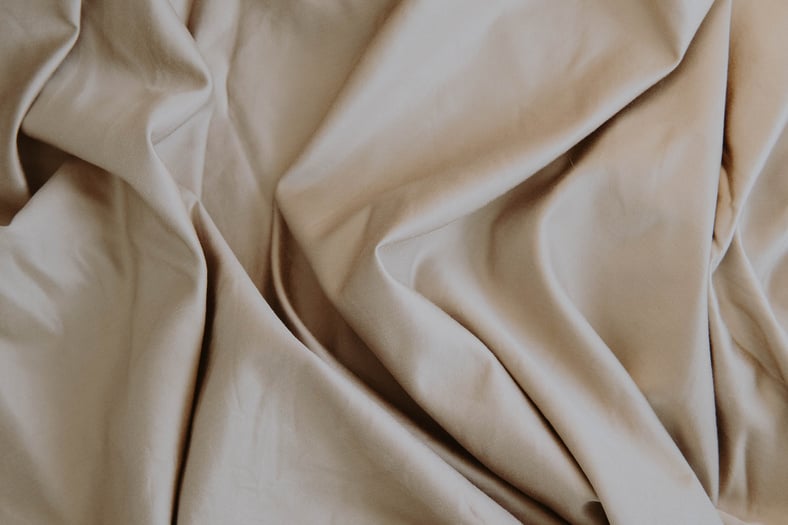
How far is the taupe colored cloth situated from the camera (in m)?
0.49

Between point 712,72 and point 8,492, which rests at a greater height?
point 712,72

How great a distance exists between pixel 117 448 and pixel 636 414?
1.08 feet

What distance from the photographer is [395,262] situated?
532 mm

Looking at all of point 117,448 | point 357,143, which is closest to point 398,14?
point 357,143

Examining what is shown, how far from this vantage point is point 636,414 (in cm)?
52

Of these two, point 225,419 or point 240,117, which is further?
point 240,117

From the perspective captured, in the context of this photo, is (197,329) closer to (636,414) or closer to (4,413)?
(4,413)

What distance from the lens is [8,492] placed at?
0.49m

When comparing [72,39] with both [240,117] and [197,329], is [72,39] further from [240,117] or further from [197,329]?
[197,329]

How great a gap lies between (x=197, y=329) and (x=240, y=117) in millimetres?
171

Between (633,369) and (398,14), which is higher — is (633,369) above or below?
below

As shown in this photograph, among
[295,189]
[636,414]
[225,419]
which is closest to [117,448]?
[225,419]

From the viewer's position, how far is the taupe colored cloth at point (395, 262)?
49 cm

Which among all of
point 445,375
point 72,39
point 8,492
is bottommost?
point 8,492
